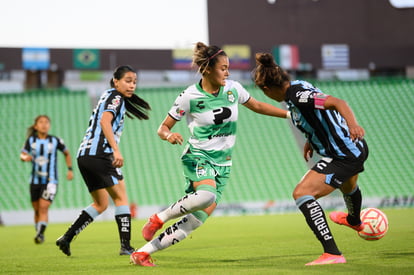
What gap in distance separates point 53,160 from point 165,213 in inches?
232

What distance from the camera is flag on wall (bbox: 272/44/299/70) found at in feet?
92.2

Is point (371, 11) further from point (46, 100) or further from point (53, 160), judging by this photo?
point (53, 160)

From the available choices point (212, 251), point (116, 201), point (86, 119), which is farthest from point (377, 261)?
point (86, 119)

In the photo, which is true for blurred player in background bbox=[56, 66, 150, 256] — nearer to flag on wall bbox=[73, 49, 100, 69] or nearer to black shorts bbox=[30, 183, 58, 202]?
black shorts bbox=[30, 183, 58, 202]

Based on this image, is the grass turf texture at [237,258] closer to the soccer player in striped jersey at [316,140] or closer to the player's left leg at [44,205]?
the soccer player in striped jersey at [316,140]

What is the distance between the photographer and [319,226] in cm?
525

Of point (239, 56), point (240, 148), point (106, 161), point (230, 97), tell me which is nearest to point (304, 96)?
point (230, 97)

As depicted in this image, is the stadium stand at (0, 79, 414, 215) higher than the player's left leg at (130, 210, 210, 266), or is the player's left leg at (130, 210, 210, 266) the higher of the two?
the player's left leg at (130, 210, 210, 266)

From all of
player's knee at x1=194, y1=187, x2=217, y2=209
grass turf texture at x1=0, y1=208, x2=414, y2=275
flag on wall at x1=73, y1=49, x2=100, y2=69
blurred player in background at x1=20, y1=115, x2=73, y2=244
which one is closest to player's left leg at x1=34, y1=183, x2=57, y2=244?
blurred player in background at x1=20, y1=115, x2=73, y2=244

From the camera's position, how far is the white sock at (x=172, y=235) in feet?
17.9

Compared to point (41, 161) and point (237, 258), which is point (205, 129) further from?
point (41, 161)

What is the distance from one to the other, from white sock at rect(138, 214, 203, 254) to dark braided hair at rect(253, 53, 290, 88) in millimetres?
1381

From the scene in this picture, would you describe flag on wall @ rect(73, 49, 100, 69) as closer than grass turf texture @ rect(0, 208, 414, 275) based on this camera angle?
No

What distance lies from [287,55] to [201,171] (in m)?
23.2
